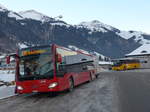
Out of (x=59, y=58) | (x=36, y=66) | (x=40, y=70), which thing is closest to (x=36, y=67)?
(x=36, y=66)

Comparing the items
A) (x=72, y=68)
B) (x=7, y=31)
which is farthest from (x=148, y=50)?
(x=7, y=31)

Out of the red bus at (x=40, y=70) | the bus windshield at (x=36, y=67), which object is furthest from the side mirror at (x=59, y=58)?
the bus windshield at (x=36, y=67)

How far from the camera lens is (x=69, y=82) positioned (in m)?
13.1

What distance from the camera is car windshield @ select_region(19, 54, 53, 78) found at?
11008 millimetres

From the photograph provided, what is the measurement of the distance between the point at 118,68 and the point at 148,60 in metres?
23.7

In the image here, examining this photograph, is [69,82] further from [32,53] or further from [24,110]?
[24,110]

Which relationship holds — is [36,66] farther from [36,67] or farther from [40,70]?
[40,70]

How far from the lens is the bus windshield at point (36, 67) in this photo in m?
11.0

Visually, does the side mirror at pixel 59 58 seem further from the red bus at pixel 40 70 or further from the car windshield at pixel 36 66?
the car windshield at pixel 36 66

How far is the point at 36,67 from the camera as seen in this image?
11.1 meters

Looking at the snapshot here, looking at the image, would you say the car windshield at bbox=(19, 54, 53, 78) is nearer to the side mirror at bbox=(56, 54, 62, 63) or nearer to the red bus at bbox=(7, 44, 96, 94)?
the red bus at bbox=(7, 44, 96, 94)

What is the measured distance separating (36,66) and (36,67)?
55mm

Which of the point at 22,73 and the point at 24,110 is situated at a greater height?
the point at 22,73

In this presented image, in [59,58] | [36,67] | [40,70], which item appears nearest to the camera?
[40,70]
